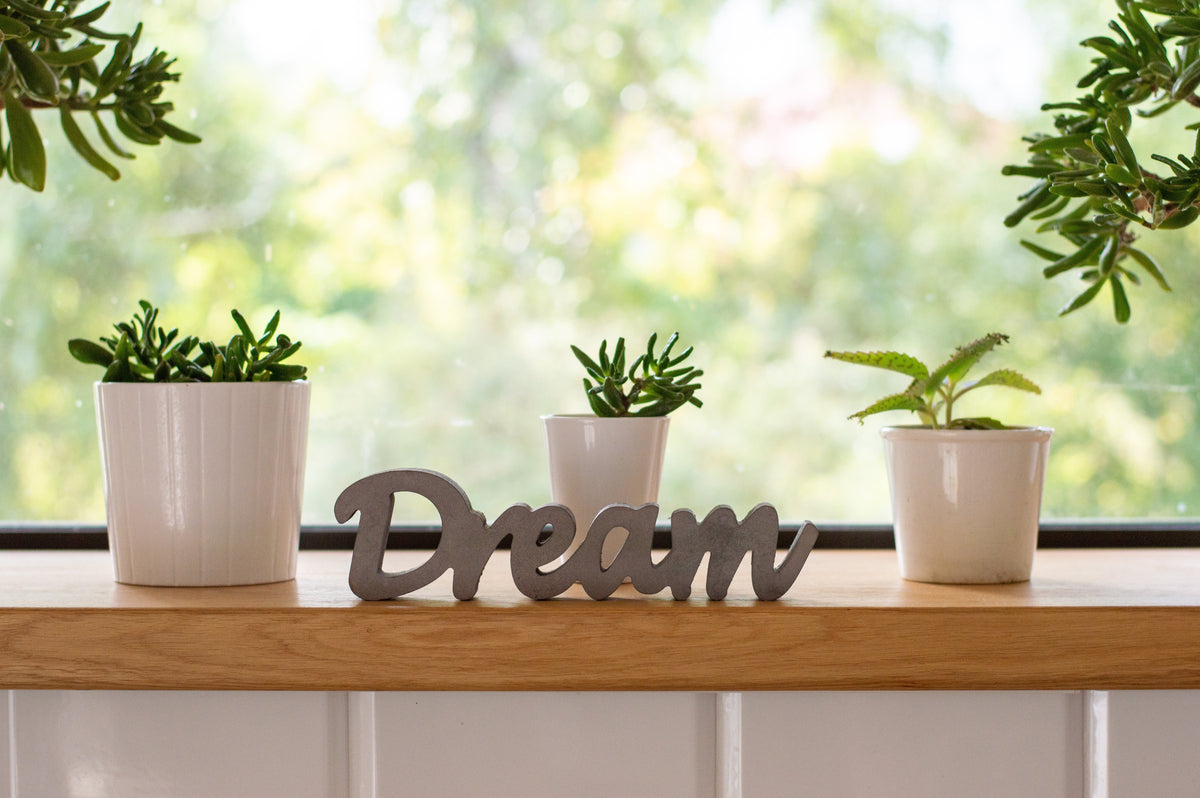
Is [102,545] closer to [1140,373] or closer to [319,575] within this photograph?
[319,575]

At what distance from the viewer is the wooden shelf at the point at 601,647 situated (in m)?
0.66

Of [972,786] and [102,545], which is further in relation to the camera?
[102,545]

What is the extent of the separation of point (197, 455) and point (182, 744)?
208mm

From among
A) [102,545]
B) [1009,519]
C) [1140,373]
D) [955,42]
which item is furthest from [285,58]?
[1140,373]

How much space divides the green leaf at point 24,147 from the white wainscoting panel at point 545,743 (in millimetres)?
478

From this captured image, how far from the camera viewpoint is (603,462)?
0.74m

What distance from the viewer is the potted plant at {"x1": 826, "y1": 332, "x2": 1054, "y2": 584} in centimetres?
74

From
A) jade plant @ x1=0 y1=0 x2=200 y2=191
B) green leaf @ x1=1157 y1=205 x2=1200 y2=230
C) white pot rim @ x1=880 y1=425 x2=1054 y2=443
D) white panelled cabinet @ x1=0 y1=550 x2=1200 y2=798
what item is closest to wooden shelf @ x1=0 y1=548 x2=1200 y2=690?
white panelled cabinet @ x1=0 y1=550 x2=1200 y2=798

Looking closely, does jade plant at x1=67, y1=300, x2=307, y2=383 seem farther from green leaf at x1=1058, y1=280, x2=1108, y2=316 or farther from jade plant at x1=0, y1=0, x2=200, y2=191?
green leaf at x1=1058, y1=280, x2=1108, y2=316

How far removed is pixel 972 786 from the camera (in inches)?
28.7

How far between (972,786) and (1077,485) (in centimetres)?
40

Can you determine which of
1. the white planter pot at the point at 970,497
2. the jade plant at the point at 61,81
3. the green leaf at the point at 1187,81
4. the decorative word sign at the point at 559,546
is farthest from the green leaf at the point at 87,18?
the green leaf at the point at 1187,81

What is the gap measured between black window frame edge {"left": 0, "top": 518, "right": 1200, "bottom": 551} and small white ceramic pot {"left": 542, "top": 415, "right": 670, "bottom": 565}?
24 cm

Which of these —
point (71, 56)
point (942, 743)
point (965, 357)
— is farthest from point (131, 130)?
point (942, 743)
